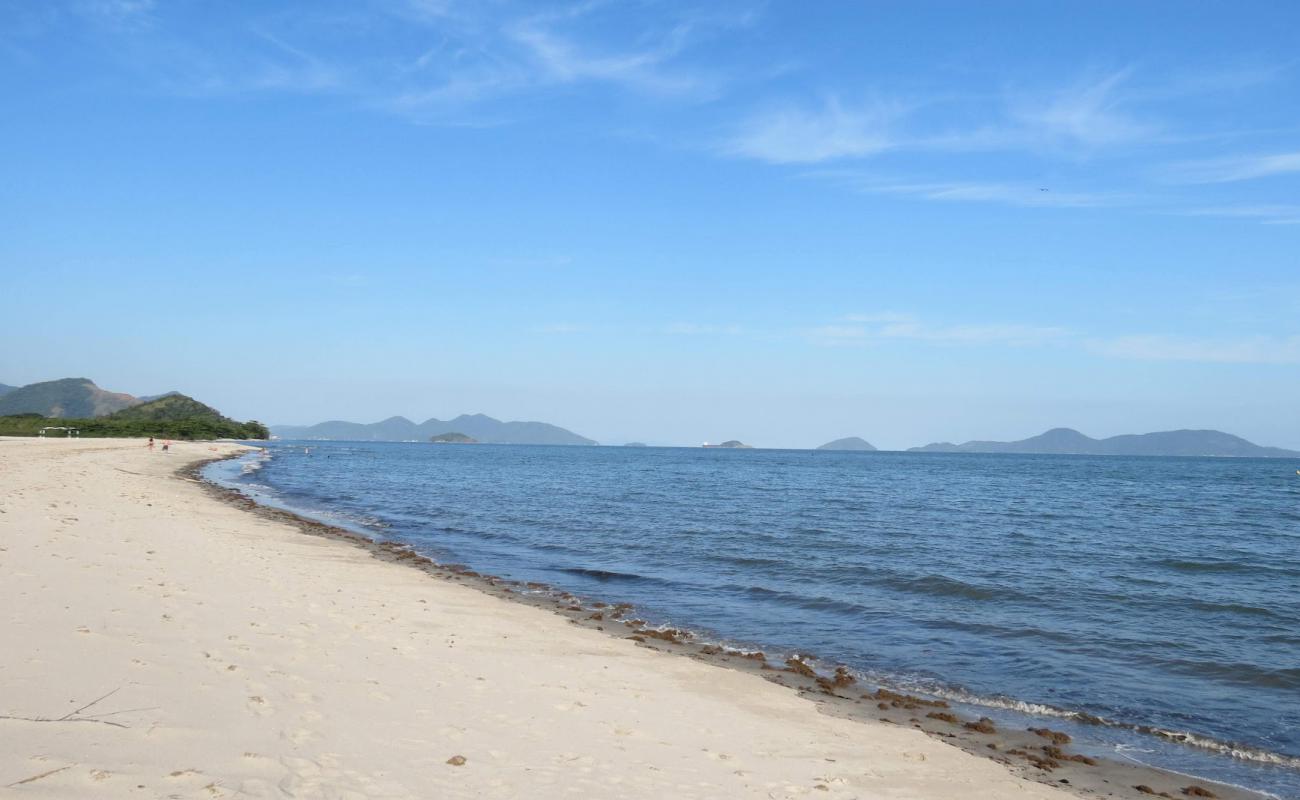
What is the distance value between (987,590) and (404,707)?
15679mm

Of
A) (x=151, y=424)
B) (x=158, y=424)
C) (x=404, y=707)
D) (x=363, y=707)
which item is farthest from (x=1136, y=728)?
(x=158, y=424)

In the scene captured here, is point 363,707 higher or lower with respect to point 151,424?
lower

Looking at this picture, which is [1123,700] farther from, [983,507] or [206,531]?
[983,507]

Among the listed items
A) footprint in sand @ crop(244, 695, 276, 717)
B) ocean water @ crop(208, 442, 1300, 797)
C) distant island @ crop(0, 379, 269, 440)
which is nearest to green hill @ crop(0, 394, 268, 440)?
distant island @ crop(0, 379, 269, 440)

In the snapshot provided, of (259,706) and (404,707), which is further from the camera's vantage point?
(404,707)

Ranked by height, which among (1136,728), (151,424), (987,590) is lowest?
(1136,728)

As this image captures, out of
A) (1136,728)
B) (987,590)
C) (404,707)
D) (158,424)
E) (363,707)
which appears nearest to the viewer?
(363,707)

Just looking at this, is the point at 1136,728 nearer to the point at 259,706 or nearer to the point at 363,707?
→ the point at 363,707

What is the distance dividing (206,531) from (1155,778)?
21095mm

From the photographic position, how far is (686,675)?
36.5ft

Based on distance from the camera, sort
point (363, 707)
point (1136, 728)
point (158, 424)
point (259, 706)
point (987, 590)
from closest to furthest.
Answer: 1. point (259, 706)
2. point (363, 707)
3. point (1136, 728)
4. point (987, 590)
5. point (158, 424)

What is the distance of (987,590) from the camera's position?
62.7ft

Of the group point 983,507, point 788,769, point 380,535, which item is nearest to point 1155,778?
point 788,769

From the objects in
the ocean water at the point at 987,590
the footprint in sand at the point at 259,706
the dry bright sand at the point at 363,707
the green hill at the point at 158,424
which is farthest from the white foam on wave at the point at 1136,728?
the green hill at the point at 158,424
